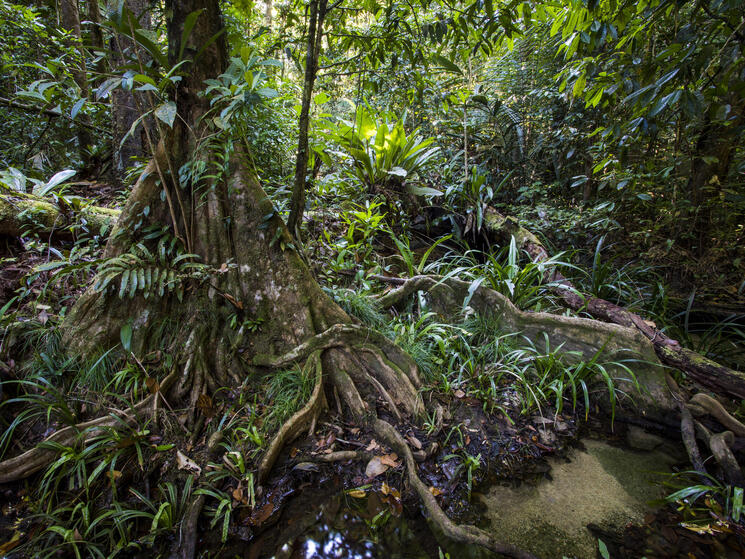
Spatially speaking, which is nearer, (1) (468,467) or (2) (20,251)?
(1) (468,467)

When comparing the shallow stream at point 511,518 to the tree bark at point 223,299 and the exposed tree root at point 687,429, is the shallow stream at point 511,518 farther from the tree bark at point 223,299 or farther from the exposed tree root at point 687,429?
the tree bark at point 223,299

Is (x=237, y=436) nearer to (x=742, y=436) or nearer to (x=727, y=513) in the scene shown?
(x=727, y=513)

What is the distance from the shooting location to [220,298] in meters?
2.55

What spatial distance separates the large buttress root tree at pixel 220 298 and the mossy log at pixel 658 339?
79.3 inches

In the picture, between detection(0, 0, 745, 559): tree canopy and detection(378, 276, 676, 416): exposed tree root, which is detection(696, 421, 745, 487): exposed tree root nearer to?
detection(0, 0, 745, 559): tree canopy

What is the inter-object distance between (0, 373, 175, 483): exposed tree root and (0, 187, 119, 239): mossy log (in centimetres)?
158

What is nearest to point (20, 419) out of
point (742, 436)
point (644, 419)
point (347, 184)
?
point (347, 184)

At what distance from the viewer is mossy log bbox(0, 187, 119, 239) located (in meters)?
2.93

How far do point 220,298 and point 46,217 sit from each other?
205 centimetres

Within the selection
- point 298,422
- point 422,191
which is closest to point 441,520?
point 298,422

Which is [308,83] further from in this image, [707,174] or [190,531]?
[707,174]

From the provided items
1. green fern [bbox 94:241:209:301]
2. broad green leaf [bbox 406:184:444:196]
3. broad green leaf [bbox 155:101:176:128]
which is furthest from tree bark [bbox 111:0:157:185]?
broad green leaf [bbox 406:184:444:196]

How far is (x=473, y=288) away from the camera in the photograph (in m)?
3.15

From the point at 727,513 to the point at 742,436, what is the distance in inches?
26.8
